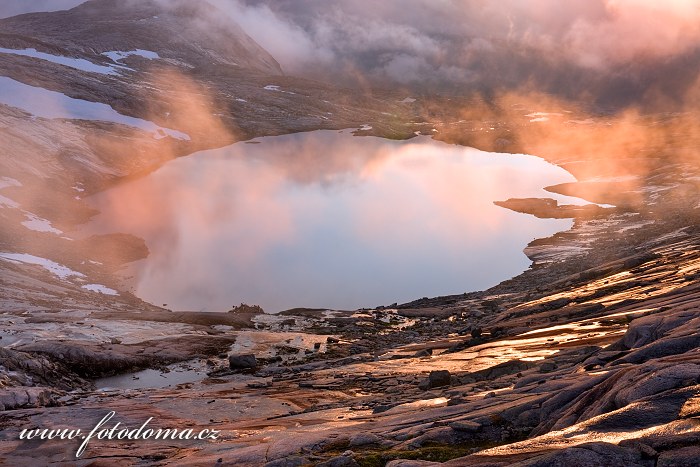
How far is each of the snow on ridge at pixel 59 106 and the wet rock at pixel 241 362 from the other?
3870 inches

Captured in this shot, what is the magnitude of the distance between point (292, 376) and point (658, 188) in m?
93.7

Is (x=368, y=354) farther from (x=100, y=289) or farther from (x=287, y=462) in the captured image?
(x=100, y=289)

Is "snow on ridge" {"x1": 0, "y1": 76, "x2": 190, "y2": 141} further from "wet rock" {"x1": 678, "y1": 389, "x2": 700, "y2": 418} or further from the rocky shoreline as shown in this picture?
"wet rock" {"x1": 678, "y1": 389, "x2": 700, "y2": 418}

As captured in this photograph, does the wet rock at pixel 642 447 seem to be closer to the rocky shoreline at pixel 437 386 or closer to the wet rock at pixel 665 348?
the rocky shoreline at pixel 437 386

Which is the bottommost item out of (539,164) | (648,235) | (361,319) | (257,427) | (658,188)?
(257,427)

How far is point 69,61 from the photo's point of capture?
155 metres

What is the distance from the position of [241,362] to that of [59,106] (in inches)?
4305

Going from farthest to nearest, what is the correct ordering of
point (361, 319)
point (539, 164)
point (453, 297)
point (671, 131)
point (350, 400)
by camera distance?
1. point (671, 131)
2. point (539, 164)
3. point (453, 297)
4. point (361, 319)
5. point (350, 400)

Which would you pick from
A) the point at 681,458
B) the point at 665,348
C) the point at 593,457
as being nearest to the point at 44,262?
the point at 665,348

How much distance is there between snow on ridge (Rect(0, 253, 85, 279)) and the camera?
2202 inches

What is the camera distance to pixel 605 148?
536ft

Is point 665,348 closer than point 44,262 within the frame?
Yes

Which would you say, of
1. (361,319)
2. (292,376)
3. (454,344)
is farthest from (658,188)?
(292,376)

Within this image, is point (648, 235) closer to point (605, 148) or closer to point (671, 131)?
point (605, 148)
